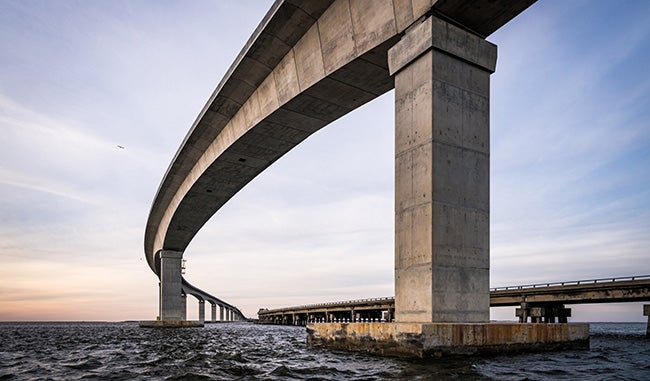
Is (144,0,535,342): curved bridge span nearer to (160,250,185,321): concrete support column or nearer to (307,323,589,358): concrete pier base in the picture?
(307,323,589,358): concrete pier base

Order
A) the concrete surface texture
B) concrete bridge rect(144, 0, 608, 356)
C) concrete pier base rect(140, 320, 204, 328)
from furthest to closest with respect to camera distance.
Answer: concrete pier base rect(140, 320, 204, 328)
the concrete surface texture
concrete bridge rect(144, 0, 608, 356)

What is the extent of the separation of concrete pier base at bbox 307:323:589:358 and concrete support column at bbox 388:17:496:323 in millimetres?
764

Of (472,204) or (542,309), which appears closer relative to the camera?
(472,204)

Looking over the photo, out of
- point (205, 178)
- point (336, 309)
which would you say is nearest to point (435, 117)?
point (205, 178)

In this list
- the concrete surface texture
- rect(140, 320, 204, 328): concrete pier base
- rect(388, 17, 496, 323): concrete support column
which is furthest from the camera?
rect(140, 320, 204, 328): concrete pier base

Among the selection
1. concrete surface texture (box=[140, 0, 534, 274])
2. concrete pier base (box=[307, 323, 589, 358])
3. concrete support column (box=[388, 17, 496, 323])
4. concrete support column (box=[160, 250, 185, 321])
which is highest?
concrete surface texture (box=[140, 0, 534, 274])

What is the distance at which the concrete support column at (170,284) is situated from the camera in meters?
48.0

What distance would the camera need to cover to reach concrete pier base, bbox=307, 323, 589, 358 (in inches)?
356

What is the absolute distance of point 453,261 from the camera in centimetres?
1046

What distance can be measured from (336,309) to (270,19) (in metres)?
65.4

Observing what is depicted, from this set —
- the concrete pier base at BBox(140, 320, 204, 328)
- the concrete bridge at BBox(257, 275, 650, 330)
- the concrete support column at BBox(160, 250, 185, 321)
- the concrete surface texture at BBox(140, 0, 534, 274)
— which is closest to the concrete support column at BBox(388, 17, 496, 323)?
the concrete surface texture at BBox(140, 0, 534, 274)

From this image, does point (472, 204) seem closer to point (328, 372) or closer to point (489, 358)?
point (489, 358)

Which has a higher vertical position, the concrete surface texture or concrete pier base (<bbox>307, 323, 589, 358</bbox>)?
the concrete surface texture

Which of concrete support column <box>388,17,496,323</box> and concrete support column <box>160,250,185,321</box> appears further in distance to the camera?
concrete support column <box>160,250,185,321</box>
